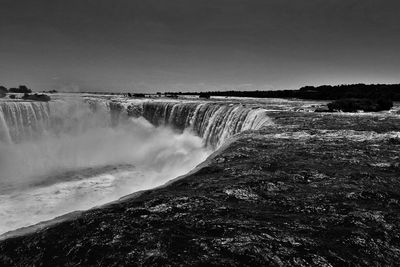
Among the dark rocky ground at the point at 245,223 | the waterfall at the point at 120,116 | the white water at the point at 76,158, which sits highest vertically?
the dark rocky ground at the point at 245,223

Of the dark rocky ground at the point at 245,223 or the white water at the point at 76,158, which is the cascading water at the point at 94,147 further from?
the dark rocky ground at the point at 245,223

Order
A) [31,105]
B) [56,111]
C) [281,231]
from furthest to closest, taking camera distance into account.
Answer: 1. [56,111]
2. [31,105]
3. [281,231]

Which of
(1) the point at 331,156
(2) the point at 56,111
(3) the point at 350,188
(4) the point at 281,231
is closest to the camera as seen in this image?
(4) the point at 281,231

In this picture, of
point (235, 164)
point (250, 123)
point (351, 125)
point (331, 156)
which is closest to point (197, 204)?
point (235, 164)

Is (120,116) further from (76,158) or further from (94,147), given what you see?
(76,158)

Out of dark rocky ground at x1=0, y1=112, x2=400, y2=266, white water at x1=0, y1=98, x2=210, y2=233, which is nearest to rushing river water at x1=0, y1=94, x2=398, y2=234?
white water at x1=0, y1=98, x2=210, y2=233

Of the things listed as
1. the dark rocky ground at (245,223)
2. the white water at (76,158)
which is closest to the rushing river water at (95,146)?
the white water at (76,158)

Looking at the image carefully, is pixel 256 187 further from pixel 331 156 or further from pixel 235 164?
pixel 331 156
